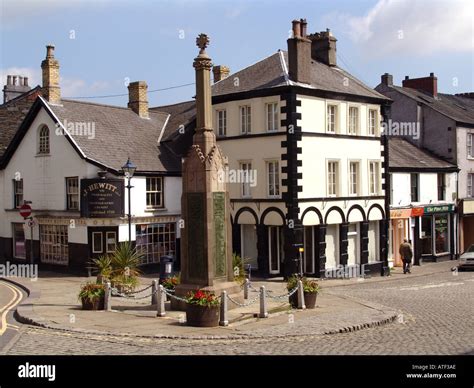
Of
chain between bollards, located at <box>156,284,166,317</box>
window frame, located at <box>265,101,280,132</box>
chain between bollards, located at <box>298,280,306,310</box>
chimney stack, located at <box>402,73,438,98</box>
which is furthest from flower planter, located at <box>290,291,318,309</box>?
chimney stack, located at <box>402,73,438,98</box>

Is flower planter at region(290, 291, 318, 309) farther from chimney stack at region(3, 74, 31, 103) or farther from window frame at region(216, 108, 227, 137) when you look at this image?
chimney stack at region(3, 74, 31, 103)

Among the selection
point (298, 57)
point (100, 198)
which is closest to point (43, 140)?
point (100, 198)

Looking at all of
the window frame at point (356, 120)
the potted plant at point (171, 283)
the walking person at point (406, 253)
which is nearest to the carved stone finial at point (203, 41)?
the potted plant at point (171, 283)

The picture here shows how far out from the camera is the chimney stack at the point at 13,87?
45.8 meters

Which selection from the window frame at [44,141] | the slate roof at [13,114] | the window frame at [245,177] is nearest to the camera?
the window frame at [245,177]

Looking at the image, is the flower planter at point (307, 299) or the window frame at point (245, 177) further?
the window frame at point (245, 177)

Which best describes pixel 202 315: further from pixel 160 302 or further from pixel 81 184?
pixel 81 184

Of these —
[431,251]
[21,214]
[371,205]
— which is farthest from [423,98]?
[21,214]

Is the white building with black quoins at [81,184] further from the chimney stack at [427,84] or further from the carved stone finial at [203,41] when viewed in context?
the chimney stack at [427,84]

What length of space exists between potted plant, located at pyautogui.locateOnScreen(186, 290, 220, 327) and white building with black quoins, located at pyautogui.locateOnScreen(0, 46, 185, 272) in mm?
13149

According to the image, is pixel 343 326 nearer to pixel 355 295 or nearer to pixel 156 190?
pixel 355 295

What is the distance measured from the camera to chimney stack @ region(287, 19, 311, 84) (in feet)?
99.1

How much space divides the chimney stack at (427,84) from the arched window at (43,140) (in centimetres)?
2780

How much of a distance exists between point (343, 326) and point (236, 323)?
279 centimetres
